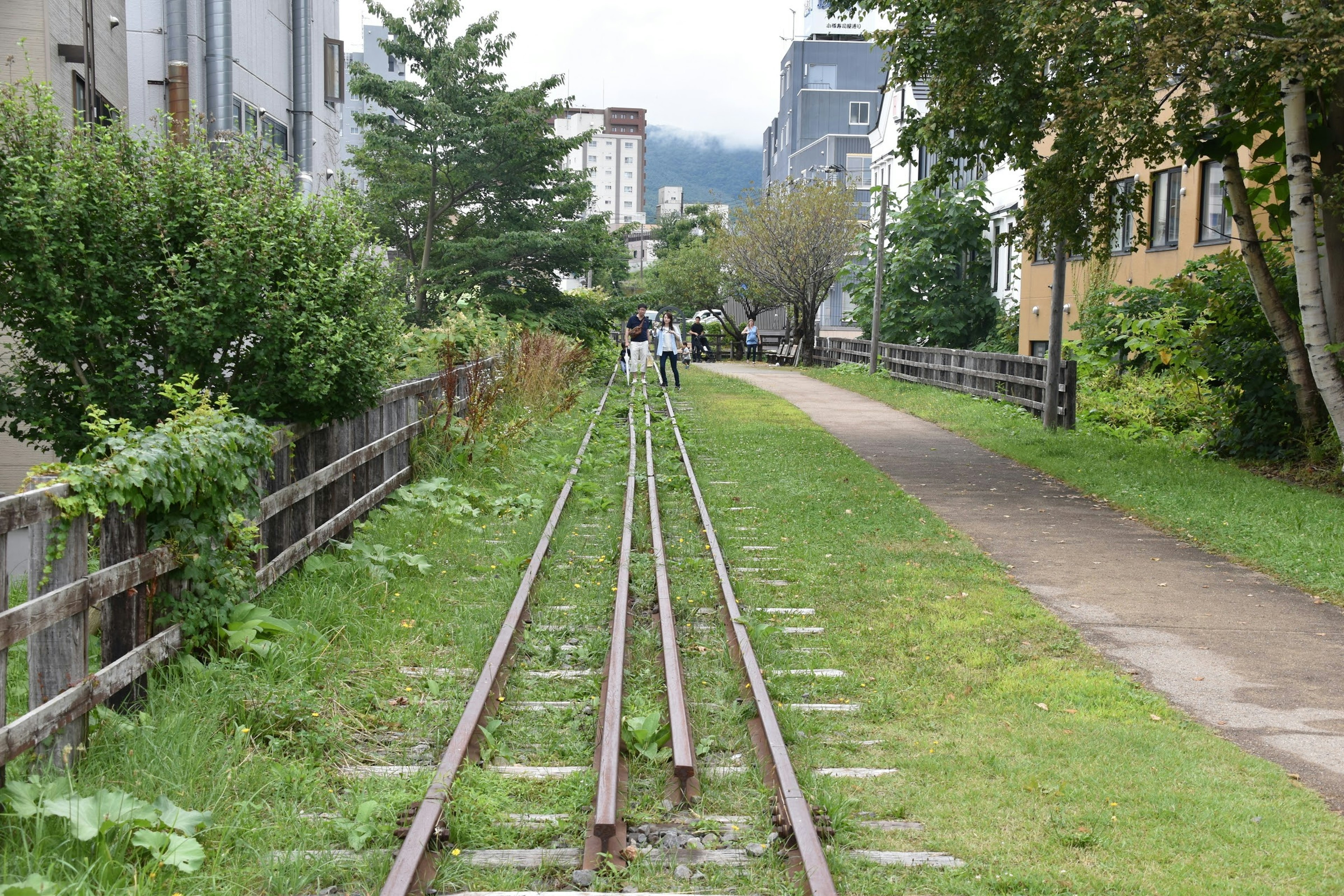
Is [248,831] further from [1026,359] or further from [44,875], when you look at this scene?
[1026,359]

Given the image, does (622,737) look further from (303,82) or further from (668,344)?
(668,344)

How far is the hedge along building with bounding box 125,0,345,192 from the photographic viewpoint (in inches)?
803

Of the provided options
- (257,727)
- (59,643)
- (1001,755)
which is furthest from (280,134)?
(1001,755)

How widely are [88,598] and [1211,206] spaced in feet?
79.9

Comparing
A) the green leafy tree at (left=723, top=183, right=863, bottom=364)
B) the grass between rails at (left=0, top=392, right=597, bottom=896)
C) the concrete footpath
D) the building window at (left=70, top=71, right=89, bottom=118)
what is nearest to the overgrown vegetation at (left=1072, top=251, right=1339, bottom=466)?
the concrete footpath

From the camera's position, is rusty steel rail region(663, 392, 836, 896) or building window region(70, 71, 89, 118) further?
building window region(70, 71, 89, 118)

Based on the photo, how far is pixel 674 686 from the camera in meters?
6.38

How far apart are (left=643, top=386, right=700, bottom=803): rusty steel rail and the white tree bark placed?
25.9 ft

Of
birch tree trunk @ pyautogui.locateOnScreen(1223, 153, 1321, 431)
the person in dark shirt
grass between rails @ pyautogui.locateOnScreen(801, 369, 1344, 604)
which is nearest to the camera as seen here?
grass between rails @ pyautogui.locateOnScreen(801, 369, 1344, 604)

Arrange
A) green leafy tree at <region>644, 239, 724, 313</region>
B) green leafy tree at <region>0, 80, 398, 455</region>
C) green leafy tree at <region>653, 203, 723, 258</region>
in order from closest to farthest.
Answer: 1. green leafy tree at <region>0, 80, 398, 455</region>
2. green leafy tree at <region>644, 239, 724, 313</region>
3. green leafy tree at <region>653, 203, 723, 258</region>

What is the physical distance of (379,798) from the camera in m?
5.02

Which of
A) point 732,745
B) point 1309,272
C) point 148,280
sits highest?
point 1309,272

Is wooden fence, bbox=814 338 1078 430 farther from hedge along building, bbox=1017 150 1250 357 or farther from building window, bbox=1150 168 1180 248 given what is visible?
building window, bbox=1150 168 1180 248

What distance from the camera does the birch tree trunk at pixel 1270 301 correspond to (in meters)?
15.5
